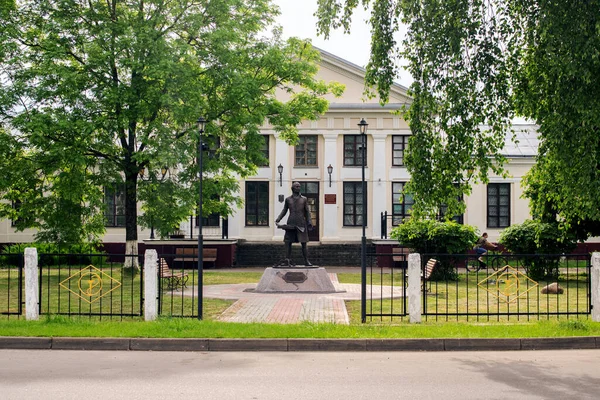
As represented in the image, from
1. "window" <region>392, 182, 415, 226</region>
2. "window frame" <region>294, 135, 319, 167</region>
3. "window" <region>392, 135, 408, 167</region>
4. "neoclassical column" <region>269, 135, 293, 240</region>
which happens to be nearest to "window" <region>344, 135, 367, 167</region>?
"window frame" <region>294, 135, 319, 167</region>

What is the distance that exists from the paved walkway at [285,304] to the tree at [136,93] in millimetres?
5659

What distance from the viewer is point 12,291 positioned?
18.9m

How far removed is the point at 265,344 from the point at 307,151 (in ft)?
85.6

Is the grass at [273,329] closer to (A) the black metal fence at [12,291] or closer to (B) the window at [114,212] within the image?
(A) the black metal fence at [12,291]

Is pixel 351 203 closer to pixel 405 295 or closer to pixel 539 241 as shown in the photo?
pixel 539 241

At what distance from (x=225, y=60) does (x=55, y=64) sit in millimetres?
5340

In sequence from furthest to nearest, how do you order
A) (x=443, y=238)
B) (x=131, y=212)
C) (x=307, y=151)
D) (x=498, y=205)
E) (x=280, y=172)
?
(x=498, y=205) < (x=307, y=151) < (x=280, y=172) < (x=131, y=212) < (x=443, y=238)

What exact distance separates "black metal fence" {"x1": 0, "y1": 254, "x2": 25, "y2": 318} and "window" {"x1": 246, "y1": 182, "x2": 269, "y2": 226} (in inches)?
635

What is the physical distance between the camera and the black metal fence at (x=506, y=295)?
1337cm

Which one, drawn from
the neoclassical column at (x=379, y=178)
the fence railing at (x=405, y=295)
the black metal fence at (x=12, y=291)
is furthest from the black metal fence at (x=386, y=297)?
the neoclassical column at (x=379, y=178)

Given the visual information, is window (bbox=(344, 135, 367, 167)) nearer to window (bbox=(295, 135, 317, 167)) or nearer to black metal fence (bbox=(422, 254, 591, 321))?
window (bbox=(295, 135, 317, 167))

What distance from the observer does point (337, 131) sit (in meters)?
36.1

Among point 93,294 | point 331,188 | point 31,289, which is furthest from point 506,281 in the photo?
point 331,188

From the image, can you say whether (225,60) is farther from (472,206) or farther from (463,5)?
(472,206)
